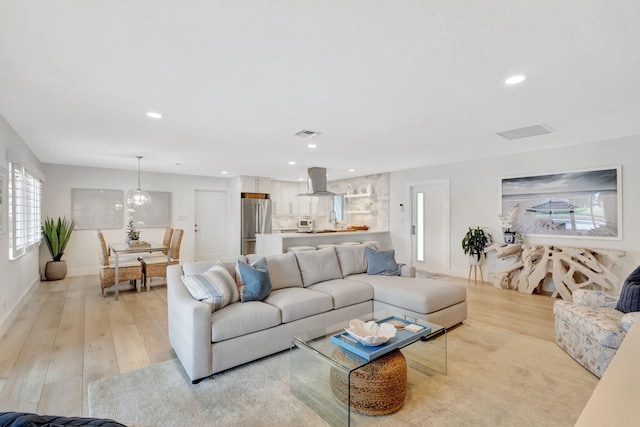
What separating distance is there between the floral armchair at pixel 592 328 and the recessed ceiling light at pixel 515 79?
1799 millimetres

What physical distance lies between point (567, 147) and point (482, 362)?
12.6ft

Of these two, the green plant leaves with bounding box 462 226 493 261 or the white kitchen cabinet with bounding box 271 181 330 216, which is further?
the white kitchen cabinet with bounding box 271 181 330 216

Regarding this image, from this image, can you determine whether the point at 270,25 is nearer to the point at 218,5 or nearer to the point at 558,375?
the point at 218,5

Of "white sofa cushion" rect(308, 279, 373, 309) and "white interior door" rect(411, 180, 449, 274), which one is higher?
"white interior door" rect(411, 180, 449, 274)

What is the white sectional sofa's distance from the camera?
2354 mm

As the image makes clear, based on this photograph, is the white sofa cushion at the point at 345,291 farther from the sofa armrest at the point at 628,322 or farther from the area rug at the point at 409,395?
the sofa armrest at the point at 628,322

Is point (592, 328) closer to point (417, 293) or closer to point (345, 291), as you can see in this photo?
point (417, 293)

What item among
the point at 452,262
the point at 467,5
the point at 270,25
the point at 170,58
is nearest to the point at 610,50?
the point at 467,5

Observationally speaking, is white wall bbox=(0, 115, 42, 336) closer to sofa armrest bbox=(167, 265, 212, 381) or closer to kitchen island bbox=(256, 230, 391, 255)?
sofa armrest bbox=(167, 265, 212, 381)

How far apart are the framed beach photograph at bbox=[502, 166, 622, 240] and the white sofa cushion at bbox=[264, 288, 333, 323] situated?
154 inches

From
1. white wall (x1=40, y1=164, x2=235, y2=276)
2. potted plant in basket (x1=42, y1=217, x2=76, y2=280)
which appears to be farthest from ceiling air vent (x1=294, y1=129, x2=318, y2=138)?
potted plant in basket (x1=42, y1=217, x2=76, y2=280)

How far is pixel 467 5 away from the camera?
1.53 metres

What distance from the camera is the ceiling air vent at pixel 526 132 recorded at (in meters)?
3.61

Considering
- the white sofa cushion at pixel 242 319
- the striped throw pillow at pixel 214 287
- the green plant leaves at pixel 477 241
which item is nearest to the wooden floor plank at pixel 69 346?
the striped throw pillow at pixel 214 287
